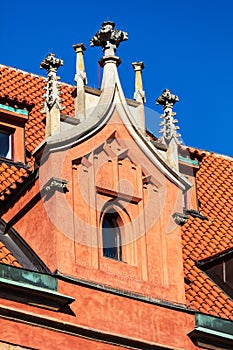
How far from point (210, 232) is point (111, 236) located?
11.6ft

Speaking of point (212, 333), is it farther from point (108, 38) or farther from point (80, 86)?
point (108, 38)

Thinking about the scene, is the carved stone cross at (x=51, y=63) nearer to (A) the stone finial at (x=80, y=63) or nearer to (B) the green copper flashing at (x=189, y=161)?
(A) the stone finial at (x=80, y=63)

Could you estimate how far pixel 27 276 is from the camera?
18.6 metres

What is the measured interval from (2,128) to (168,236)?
11.4 ft

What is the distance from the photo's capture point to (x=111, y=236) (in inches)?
792

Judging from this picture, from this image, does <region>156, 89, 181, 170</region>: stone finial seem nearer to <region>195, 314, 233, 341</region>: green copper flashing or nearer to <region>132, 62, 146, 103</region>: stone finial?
<region>132, 62, 146, 103</region>: stone finial

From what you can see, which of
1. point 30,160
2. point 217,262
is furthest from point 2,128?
point 217,262

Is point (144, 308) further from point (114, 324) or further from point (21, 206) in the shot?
point (21, 206)

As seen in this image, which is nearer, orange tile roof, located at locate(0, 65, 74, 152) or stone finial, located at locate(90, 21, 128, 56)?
stone finial, located at locate(90, 21, 128, 56)

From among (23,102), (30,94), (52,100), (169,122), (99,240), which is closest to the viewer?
(99,240)

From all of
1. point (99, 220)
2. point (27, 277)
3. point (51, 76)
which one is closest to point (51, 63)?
point (51, 76)

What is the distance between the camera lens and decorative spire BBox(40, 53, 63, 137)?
792 inches

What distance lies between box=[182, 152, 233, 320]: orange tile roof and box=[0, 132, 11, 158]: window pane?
299 cm

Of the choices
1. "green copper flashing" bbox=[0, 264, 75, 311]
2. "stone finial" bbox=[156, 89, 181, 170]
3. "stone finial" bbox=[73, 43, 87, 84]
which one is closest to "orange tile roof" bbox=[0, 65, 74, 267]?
"green copper flashing" bbox=[0, 264, 75, 311]
